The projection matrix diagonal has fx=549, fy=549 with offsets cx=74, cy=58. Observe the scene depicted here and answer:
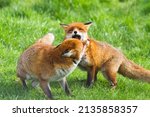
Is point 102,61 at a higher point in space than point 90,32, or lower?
higher

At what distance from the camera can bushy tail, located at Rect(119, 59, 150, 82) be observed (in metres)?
9.00

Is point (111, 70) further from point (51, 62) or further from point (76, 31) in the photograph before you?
point (51, 62)

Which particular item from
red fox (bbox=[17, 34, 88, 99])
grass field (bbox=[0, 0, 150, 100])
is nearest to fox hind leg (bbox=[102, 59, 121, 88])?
grass field (bbox=[0, 0, 150, 100])

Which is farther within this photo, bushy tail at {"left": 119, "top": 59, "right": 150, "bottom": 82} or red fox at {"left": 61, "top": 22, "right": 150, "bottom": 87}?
bushy tail at {"left": 119, "top": 59, "right": 150, "bottom": 82}

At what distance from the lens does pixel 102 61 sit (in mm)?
8922

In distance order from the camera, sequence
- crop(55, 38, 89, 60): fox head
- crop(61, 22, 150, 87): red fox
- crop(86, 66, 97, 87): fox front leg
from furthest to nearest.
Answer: crop(86, 66, 97, 87): fox front leg → crop(61, 22, 150, 87): red fox → crop(55, 38, 89, 60): fox head

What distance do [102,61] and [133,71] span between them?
56cm

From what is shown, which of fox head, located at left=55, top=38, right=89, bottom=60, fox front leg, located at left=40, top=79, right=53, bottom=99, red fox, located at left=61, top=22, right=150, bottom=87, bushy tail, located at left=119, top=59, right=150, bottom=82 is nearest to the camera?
fox head, located at left=55, top=38, right=89, bottom=60

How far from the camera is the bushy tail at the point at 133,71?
29.5 feet

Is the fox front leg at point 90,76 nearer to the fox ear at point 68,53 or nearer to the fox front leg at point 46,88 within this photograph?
the fox front leg at point 46,88

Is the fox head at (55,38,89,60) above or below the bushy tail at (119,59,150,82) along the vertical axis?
above

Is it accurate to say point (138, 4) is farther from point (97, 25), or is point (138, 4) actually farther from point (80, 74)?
point (80, 74)


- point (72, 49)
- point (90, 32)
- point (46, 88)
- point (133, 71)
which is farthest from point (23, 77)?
point (90, 32)

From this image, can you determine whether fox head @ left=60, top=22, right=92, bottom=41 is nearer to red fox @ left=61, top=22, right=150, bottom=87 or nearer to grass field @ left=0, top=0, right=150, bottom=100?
red fox @ left=61, top=22, right=150, bottom=87
